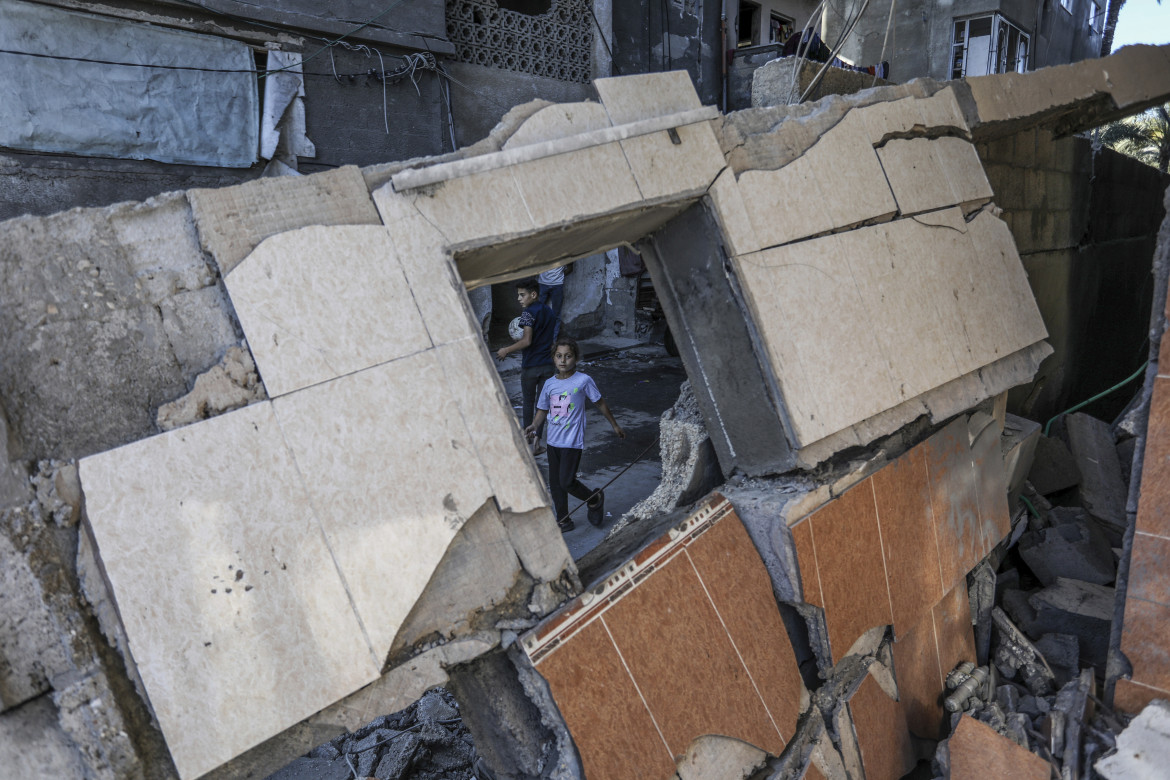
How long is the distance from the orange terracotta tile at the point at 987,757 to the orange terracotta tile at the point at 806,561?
86 cm

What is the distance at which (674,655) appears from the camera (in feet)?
8.05

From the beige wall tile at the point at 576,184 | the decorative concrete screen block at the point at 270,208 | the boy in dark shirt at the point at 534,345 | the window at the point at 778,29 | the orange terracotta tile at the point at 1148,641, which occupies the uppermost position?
the window at the point at 778,29

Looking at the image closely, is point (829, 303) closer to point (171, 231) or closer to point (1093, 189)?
point (171, 231)

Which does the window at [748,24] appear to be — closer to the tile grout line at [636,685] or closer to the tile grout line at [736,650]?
the tile grout line at [736,650]

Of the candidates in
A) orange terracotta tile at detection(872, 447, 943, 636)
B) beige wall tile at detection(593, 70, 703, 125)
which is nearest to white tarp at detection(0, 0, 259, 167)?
beige wall tile at detection(593, 70, 703, 125)

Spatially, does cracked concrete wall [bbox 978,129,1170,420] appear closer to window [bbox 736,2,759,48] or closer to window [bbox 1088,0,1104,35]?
window [bbox 736,2,759,48]

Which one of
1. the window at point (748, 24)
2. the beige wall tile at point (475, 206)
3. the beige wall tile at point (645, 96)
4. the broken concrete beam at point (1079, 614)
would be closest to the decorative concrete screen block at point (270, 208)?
the beige wall tile at point (475, 206)

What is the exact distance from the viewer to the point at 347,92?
24.5ft

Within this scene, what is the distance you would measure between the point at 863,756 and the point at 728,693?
1018mm

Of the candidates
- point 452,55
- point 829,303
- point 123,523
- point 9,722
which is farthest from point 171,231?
point 452,55

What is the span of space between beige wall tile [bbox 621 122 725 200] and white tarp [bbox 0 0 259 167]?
5664 mm

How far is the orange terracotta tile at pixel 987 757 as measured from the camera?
2.89 m

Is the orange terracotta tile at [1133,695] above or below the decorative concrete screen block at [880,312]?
below

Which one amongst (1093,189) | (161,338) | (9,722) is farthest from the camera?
(1093,189)
